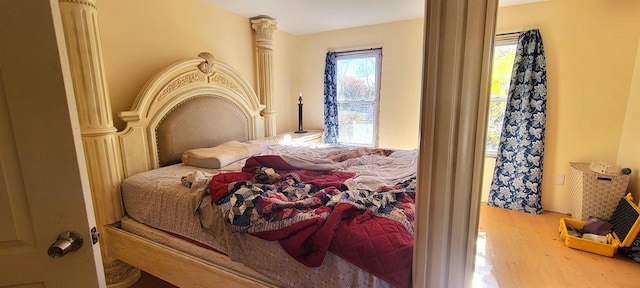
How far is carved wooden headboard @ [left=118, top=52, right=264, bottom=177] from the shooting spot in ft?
6.50

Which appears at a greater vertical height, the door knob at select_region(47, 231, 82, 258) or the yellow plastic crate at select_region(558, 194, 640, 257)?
the door knob at select_region(47, 231, 82, 258)

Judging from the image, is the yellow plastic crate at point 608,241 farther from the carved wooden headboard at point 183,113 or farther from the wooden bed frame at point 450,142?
the carved wooden headboard at point 183,113

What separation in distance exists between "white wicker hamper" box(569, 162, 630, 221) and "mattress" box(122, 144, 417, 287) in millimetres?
1730

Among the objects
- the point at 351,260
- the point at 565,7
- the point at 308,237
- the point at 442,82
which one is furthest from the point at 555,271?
the point at 565,7

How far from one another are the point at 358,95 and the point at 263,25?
159cm

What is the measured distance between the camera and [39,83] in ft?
2.30

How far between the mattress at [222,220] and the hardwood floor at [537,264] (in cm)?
64

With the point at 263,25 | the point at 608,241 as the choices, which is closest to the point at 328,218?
the point at 608,241

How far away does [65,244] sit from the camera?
0.75 m

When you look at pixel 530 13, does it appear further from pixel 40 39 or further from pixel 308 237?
pixel 40 39

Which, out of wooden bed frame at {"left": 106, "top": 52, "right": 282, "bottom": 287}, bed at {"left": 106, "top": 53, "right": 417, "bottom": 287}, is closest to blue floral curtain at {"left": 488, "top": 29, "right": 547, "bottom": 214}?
bed at {"left": 106, "top": 53, "right": 417, "bottom": 287}

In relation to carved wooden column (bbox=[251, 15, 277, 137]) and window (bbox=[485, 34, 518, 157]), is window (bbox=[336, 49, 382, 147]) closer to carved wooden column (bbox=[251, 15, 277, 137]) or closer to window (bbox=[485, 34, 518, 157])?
carved wooden column (bbox=[251, 15, 277, 137])

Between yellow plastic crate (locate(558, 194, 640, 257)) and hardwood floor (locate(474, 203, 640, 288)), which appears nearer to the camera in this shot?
hardwood floor (locate(474, 203, 640, 288))

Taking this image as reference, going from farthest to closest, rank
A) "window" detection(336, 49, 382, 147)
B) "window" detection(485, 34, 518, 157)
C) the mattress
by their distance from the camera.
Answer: "window" detection(336, 49, 382, 147)
"window" detection(485, 34, 518, 157)
the mattress
